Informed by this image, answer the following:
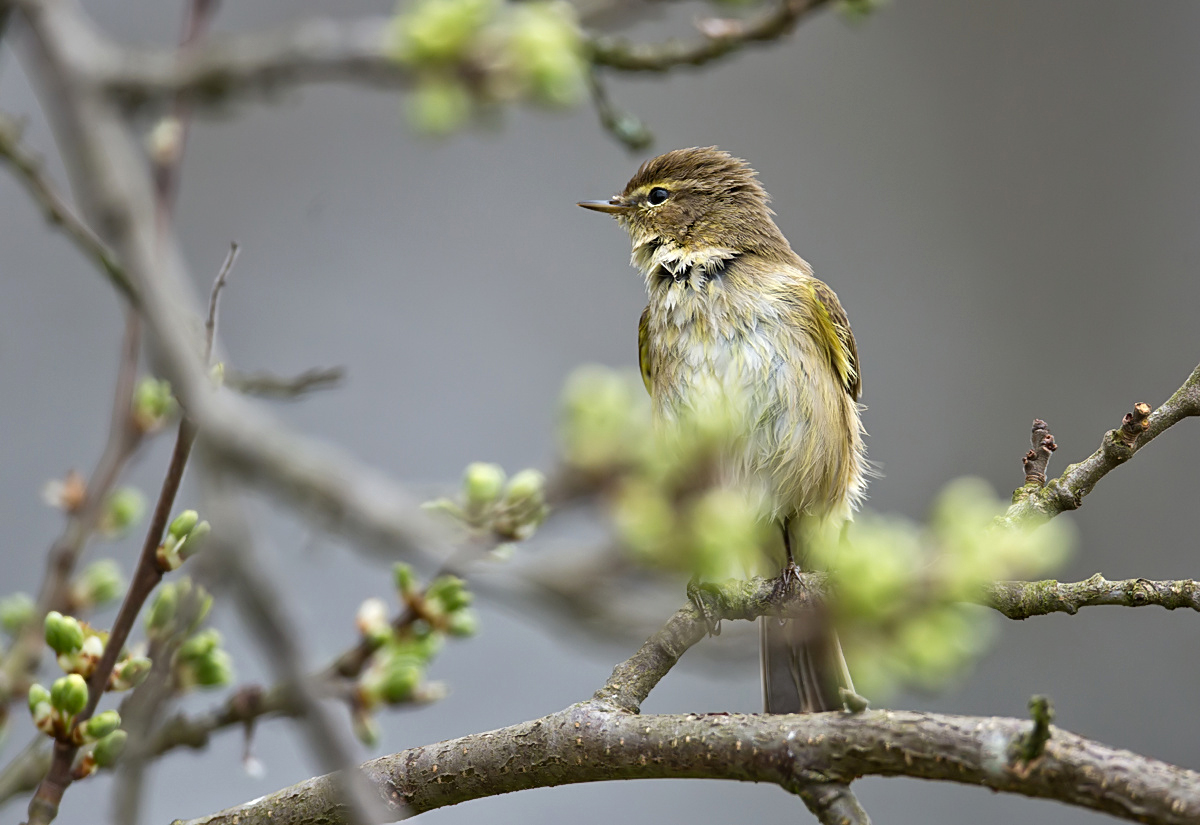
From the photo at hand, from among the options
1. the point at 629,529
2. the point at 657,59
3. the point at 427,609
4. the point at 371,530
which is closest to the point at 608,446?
the point at 629,529

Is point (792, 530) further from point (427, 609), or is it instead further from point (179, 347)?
point (179, 347)

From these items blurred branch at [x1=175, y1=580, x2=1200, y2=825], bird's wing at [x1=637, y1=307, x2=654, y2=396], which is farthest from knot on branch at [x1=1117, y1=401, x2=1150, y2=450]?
bird's wing at [x1=637, y1=307, x2=654, y2=396]

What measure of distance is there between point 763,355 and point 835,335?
0.75 feet

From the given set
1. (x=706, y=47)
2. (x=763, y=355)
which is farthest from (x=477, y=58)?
(x=763, y=355)

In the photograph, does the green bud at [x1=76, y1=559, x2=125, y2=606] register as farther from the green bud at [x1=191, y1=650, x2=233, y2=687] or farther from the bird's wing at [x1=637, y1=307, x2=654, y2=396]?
the bird's wing at [x1=637, y1=307, x2=654, y2=396]

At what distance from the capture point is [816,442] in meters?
2.57

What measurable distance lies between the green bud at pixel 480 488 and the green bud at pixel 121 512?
2.43 feet

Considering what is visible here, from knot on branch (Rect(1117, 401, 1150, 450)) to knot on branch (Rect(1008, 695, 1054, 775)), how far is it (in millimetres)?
464

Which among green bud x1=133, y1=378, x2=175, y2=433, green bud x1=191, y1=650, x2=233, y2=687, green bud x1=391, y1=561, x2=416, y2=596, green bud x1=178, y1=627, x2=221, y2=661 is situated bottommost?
green bud x1=191, y1=650, x2=233, y2=687

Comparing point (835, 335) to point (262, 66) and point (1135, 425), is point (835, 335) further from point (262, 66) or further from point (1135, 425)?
point (262, 66)

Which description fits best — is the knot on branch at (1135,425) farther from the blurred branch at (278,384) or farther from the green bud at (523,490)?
the blurred branch at (278,384)

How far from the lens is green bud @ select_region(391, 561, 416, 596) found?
1.20 metres

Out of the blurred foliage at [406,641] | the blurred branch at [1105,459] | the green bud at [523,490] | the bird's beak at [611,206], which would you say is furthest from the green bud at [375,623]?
the bird's beak at [611,206]

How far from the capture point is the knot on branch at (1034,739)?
1.05m
